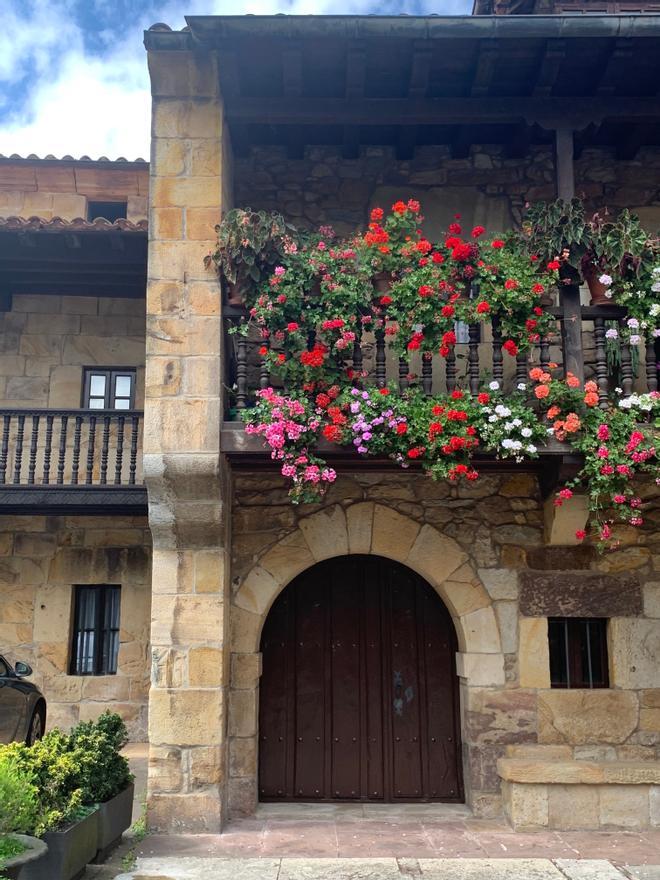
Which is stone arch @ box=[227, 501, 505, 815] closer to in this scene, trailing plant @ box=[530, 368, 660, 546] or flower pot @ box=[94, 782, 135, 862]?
flower pot @ box=[94, 782, 135, 862]

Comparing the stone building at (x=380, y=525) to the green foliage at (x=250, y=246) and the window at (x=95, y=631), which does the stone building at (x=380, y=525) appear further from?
the window at (x=95, y=631)

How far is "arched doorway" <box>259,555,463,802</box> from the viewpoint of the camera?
268 inches

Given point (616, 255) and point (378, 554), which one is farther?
point (378, 554)

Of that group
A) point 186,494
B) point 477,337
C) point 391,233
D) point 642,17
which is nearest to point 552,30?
point 642,17

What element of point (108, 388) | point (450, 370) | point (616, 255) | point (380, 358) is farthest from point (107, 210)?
point (616, 255)

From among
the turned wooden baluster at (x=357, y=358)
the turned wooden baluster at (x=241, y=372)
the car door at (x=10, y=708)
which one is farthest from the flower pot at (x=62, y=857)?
the turned wooden baluster at (x=357, y=358)

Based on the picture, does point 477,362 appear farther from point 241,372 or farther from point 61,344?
point 61,344

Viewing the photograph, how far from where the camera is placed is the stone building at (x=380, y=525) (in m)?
6.03

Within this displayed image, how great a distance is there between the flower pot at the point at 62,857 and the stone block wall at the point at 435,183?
5156 millimetres

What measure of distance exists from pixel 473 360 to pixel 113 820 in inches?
155

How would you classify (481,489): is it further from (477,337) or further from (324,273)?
(324,273)

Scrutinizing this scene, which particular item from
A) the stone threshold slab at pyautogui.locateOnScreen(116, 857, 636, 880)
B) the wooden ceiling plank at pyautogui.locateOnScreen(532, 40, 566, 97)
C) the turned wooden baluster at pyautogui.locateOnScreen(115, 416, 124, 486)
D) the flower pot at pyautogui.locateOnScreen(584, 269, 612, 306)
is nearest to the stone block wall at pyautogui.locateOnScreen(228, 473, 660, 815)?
the stone threshold slab at pyautogui.locateOnScreen(116, 857, 636, 880)

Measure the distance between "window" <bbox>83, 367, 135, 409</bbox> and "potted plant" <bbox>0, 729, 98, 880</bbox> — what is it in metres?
5.39

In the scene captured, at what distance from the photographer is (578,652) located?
664cm
